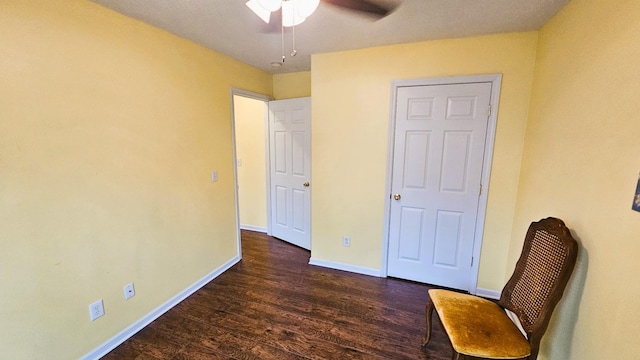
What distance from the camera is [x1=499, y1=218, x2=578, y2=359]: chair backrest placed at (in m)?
1.30

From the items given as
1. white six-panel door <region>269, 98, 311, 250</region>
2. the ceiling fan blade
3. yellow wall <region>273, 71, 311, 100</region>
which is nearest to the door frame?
the ceiling fan blade

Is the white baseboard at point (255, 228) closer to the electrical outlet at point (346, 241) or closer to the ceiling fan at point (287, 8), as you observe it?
the electrical outlet at point (346, 241)

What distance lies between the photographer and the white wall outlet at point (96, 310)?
1724 millimetres

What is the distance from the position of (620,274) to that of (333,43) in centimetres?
233

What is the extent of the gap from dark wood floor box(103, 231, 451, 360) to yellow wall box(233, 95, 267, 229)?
1.29 metres

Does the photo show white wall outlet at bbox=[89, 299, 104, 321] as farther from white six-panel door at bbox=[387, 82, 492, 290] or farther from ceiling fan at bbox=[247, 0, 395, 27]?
white six-panel door at bbox=[387, 82, 492, 290]

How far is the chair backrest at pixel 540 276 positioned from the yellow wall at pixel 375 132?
0.85 m

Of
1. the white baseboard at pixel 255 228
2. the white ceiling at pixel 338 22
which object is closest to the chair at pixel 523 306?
the white ceiling at pixel 338 22

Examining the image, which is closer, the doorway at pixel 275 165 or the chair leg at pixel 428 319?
the chair leg at pixel 428 319

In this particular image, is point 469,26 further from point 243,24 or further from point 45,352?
point 45,352

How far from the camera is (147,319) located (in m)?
2.09

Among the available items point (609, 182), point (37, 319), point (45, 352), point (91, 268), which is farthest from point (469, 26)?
point (45, 352)

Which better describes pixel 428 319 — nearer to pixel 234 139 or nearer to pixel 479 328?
pixel 479 328

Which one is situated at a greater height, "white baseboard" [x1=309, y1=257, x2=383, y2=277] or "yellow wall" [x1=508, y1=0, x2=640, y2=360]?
"yellow wall" [x1=508, y1=0, x2=640, y2=360]
